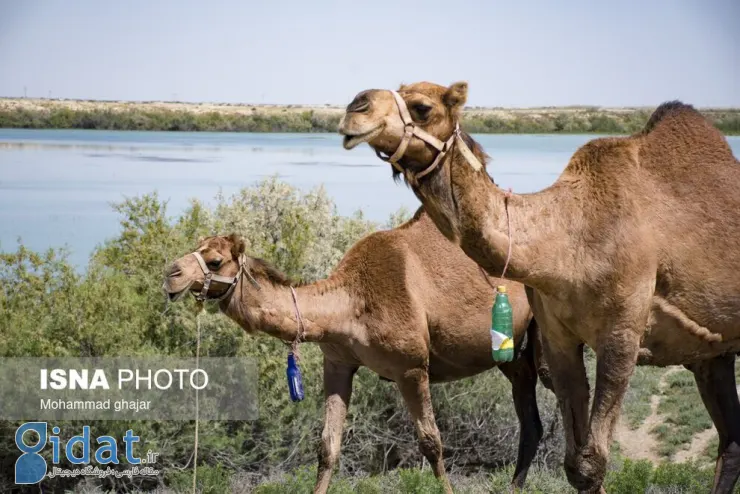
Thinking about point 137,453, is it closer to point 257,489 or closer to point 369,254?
point 257,489

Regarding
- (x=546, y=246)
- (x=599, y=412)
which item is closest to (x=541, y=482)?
(x=599, y=412)

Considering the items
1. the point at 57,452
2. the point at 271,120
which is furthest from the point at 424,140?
the point at 271,120

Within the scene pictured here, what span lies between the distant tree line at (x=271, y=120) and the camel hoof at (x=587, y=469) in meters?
8.87

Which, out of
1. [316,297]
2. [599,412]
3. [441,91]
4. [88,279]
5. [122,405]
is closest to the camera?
[441,91]

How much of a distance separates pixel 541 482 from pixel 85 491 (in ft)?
14.1

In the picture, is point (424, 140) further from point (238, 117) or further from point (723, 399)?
point (238, 117)

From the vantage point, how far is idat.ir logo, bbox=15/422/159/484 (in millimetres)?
10133

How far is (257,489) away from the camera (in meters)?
8.67

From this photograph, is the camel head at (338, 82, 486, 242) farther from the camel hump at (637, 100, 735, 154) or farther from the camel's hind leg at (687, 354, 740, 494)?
the camel's hind leg at (687, 354, 740, 494)

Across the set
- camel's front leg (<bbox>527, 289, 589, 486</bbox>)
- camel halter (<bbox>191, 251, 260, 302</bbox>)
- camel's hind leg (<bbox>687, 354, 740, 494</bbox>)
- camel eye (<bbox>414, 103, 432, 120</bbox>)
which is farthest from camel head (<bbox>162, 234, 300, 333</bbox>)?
camel's hind leg (<bbox>687, 354, 740, 494</bbox>)

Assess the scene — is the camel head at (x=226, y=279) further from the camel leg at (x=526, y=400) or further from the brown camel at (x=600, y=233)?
the camel leg at (x=526, y=400)

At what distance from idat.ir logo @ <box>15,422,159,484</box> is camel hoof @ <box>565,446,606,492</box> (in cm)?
528

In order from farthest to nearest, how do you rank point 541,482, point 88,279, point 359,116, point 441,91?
1. point 88,279
2. point 541,482
3. point 441,91
4. point 359,116

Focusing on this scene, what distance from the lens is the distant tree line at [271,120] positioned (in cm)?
1655
